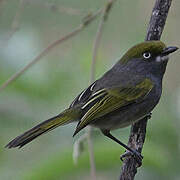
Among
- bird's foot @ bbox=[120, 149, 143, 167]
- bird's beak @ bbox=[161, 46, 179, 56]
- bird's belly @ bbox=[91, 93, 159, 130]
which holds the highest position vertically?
bird's beak @ bbox=[161, 46, 179, 56]

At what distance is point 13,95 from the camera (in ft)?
9.44

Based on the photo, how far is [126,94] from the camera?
136 inches

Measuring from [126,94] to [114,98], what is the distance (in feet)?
0.33

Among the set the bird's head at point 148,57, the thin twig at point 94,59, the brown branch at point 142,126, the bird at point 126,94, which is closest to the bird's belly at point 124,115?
the bird at point 126,94

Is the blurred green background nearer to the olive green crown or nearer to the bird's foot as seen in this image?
the bird's foot

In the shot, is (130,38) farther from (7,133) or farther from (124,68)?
(7,133)

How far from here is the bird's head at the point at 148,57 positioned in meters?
3.30

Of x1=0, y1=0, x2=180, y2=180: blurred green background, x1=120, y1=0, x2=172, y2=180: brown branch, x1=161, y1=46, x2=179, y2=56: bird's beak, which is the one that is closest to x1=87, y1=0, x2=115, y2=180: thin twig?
x1=0, y1=0, x2=180, y2=180: blurred green background

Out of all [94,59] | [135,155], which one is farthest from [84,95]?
[135,155]

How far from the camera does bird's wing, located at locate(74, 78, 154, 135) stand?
3314mm

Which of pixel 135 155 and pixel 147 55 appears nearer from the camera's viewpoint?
pixel 135 155

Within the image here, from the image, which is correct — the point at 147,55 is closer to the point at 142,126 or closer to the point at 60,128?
the point at 142,126

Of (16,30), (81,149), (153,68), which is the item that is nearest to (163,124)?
(81,149)

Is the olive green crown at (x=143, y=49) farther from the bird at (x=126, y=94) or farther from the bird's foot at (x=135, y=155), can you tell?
the bird's foot at (x=135, y=155)
